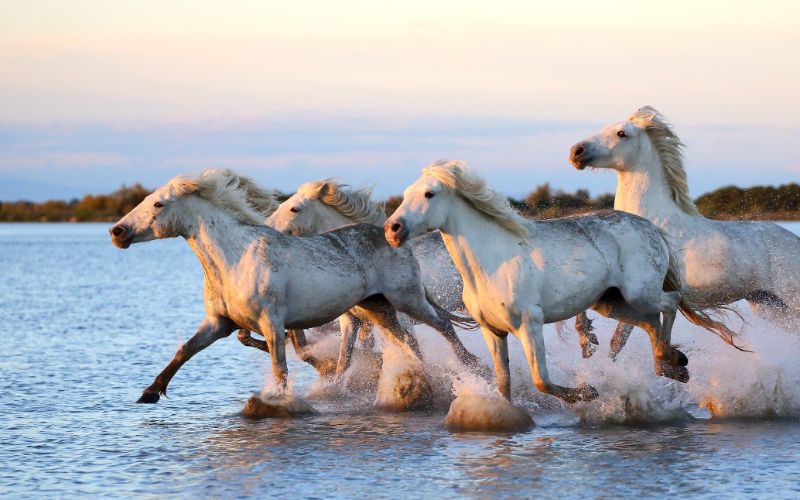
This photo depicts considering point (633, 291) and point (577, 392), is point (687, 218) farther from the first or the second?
point (577, 392)

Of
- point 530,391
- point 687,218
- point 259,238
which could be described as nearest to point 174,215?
point 259,238

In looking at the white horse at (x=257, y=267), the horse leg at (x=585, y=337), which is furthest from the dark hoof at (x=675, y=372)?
the white horse at (x=257, y=267)

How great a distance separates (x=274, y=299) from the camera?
10648 mm

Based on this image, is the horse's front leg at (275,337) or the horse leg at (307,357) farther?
the horse leg at (307,357)

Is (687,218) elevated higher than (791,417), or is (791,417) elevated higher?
(687,218)

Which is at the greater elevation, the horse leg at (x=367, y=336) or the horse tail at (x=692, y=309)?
the horse tail at (x=692, y=309)

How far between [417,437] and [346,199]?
136 inches

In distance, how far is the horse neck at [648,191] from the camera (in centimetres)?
1176

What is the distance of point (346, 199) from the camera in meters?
12.7

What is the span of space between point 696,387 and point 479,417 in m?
2.15

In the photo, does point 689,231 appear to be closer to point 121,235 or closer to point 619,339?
point 619,339

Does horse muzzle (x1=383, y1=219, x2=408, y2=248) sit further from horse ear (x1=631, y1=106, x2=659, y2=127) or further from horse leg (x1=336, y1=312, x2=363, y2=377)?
horse ear (x1=631, y1=106, x2=659, y2=127)

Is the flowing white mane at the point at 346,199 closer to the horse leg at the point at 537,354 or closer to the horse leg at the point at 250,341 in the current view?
the horse leg at the point at 250,341

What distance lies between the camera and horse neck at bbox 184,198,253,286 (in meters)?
10.7
